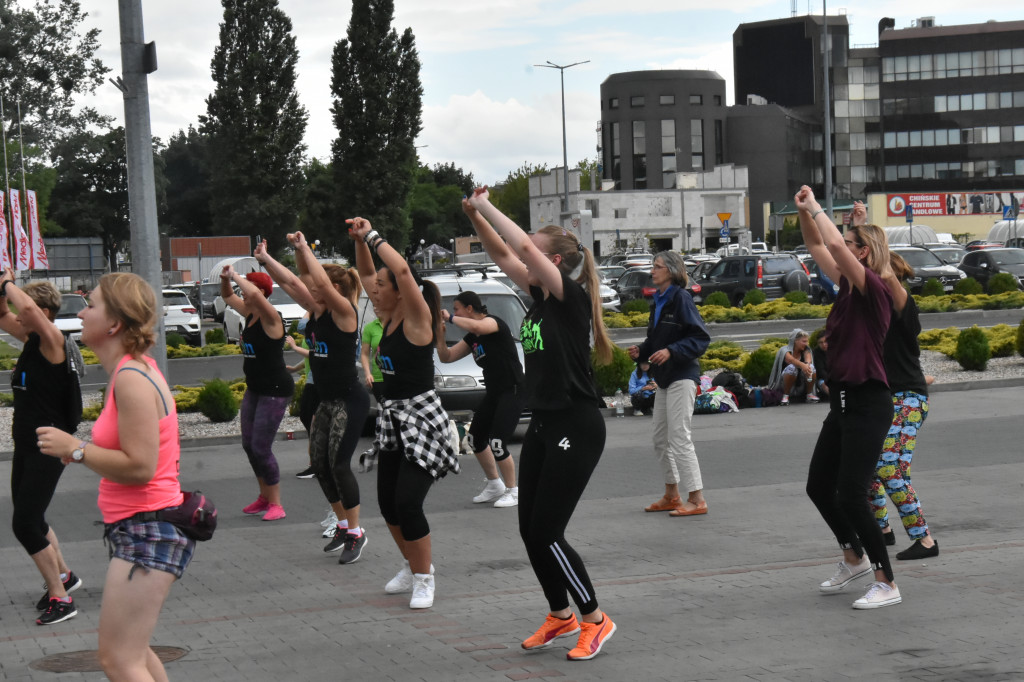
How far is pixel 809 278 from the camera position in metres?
37.4

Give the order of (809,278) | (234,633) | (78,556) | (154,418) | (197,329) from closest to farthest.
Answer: (154,418), (234,633), (78,556), (197,329), (809,278)

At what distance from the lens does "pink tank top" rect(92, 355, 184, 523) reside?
4.07m

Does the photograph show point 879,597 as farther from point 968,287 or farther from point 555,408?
point 968,287

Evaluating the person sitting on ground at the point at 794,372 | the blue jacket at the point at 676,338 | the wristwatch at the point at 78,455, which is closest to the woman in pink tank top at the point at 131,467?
the wristwatch at the point at 78,455

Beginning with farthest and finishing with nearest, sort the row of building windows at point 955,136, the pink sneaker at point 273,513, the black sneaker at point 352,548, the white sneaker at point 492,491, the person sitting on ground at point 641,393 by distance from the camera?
the row of building windows at point 955,136
the person sitting on ground at point 641,393
the white sneaker at point 492,491
the pink sneaker at point 273,513
the black sneaker at point 352,548

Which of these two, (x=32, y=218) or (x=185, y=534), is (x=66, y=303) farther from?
(x=185, y=534)

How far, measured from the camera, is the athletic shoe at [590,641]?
563 cm

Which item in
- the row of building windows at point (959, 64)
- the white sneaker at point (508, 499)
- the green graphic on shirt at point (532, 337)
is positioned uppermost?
the row of building windows at point (959, 64)

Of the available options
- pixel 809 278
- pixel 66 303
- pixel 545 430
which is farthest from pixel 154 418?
pixel 809 278

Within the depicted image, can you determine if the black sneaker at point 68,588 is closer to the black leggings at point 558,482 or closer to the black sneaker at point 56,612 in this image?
the black sneaker at point 56,612

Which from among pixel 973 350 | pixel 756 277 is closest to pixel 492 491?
pixel 973 350

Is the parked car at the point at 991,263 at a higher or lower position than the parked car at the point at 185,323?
higher

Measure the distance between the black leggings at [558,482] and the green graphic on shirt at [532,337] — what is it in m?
0.29

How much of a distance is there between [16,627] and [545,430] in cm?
316
